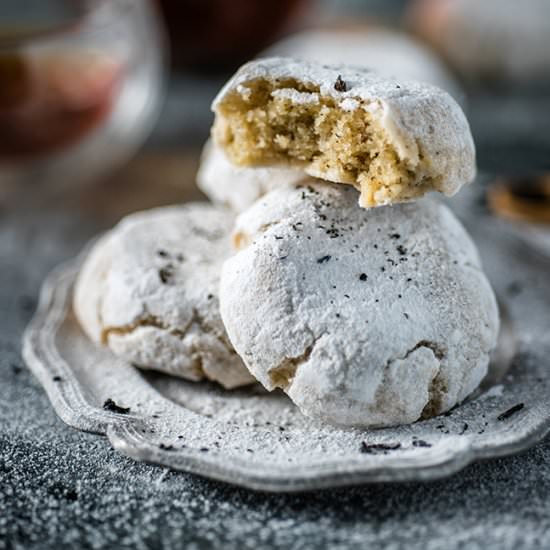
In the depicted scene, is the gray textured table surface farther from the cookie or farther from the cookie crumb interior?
the cookie

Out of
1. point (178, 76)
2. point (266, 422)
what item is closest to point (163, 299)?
point (266, 422)

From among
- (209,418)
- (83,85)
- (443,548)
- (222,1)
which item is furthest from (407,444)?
(222,1)

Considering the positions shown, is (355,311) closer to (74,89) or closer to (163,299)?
(163,299)

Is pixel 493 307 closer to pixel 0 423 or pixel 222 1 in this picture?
pixel 0 423

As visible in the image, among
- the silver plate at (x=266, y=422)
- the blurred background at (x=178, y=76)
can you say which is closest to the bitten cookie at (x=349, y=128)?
the silver plate at (x=266, y=422)

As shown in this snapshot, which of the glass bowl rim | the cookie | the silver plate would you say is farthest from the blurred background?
the silver plate

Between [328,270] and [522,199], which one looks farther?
[522,199]
